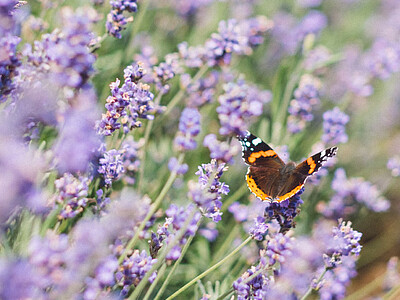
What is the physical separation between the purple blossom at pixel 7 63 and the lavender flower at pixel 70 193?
36 cm

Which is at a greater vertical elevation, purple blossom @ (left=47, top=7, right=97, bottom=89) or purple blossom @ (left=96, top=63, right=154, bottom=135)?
purple blossom @ (left=47, top=7, right=97, bottom=89)

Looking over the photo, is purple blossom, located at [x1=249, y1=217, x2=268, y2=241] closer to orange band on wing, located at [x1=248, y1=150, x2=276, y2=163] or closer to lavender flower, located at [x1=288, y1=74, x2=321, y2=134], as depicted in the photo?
orange band on wing, located at [x1=248, y1=150, x2=276, y2=163]

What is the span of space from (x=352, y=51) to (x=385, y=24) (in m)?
0.73

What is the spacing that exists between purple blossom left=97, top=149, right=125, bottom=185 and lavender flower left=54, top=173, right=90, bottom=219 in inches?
3.0

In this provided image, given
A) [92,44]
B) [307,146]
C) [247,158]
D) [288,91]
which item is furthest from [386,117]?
[92,44]

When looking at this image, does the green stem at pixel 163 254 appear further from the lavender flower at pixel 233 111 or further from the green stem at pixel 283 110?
the green stem at pixel 283 110

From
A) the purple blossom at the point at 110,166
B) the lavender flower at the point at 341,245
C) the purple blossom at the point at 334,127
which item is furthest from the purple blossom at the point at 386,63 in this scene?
the purple blossom at the point at 110,166

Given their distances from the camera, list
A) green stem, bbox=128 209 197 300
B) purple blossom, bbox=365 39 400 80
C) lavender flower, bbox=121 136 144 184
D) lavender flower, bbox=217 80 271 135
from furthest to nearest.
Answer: purple blossom, bbox=365 39 400 80
lavender flower, bbox=121 136 144 184
lavender flower, bbox=217 80 271 135
green stem, bbox=128 209 197 300

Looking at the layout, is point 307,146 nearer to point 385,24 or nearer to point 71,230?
point 71,230

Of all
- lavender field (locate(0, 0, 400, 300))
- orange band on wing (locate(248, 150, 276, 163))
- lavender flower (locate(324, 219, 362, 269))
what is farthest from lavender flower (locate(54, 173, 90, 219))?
lavender flower (locate(324, 219, 362, 269))

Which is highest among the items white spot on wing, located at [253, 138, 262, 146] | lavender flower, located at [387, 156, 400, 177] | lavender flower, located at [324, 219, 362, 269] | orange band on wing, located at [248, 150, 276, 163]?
white spot on wing, located at [253, 138, 262, 146]

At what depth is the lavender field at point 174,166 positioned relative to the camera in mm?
1215

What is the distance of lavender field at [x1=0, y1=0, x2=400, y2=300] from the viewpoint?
1215 mm

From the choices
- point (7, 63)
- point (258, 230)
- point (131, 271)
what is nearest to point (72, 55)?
point (7, 63)
